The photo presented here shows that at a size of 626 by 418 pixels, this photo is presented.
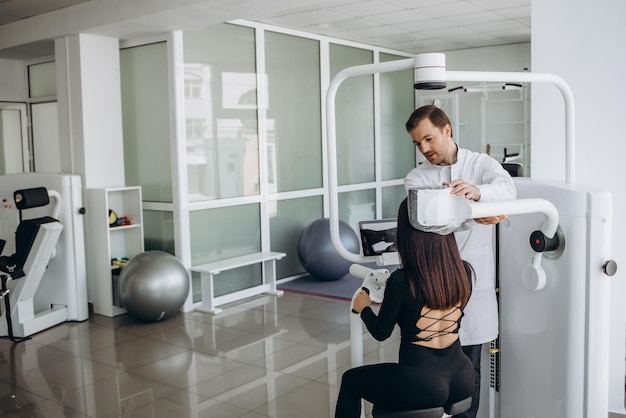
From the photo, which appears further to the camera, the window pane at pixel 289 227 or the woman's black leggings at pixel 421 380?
the window pane at pixel 289 227

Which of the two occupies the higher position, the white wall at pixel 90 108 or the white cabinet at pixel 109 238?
the white wall at pixel 90 108

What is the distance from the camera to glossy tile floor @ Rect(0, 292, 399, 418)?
3.63m

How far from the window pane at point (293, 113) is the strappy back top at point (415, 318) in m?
4.51

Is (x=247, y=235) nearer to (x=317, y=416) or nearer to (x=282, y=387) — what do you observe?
(x=282, y=387)

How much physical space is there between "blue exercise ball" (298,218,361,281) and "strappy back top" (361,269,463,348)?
13.8ft

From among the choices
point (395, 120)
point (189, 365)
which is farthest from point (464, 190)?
point (395, 120)

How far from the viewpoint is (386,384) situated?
7.19ft

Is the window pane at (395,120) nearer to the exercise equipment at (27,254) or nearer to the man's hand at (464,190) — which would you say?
the exercise equipment at (27,254)

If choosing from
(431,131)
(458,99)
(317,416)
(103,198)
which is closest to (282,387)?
(317,416)

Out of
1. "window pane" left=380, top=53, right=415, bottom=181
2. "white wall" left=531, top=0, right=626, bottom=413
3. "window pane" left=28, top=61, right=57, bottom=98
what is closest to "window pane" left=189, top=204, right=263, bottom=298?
"window pane" left=28, top=61, right=57, bottom=98

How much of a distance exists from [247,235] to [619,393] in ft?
12.8

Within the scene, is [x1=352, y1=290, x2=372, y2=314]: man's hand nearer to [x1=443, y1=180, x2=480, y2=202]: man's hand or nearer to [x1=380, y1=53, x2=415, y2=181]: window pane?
[x1=443, y1=180, x2=480, y2=202]: man's hand

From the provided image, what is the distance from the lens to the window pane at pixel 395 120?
852cm

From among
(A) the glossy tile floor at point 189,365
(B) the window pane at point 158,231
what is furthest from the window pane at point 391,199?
(B) the window pane at point 158,231
